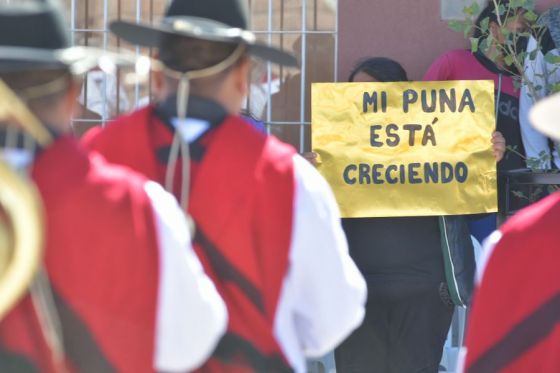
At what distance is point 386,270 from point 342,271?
2774 mm

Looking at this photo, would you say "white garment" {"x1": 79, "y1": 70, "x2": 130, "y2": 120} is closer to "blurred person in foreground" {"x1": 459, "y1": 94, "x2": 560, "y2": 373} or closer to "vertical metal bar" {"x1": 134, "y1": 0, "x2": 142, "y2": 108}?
"vertical metal bar" {"x1": 134, "y1": 0, "x2": 142, "y2": 108}

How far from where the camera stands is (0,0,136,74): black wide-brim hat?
3123mm

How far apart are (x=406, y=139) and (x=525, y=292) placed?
3448 mm

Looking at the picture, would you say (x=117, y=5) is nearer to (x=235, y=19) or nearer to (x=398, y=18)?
(x=398, y=18)

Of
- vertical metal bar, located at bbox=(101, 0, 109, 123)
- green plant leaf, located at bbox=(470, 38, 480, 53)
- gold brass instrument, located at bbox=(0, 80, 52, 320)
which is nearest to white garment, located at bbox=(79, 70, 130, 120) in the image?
vertical metal bar, located at bbox=(101, 0, 109, 123)

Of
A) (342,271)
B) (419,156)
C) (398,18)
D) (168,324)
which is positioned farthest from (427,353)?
(168,324)

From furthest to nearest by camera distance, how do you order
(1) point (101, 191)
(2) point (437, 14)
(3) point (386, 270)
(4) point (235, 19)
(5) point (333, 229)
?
(2) point (437, 14) → (3) point (386, 270) → (4) point (235, 19) → (5) point (333, 229) → (1) point (101, 191)

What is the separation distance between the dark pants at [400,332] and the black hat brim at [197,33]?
2.69 metres

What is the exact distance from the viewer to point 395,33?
8172mm

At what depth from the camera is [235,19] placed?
12.6ft

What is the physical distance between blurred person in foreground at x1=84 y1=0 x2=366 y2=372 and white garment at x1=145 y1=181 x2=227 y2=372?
36 centimetres

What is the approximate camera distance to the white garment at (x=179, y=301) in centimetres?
309

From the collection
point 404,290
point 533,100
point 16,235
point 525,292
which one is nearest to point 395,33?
point 533,100

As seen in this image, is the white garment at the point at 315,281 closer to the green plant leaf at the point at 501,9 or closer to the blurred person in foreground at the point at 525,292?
the blurred person in foreground at the point at 525,292
